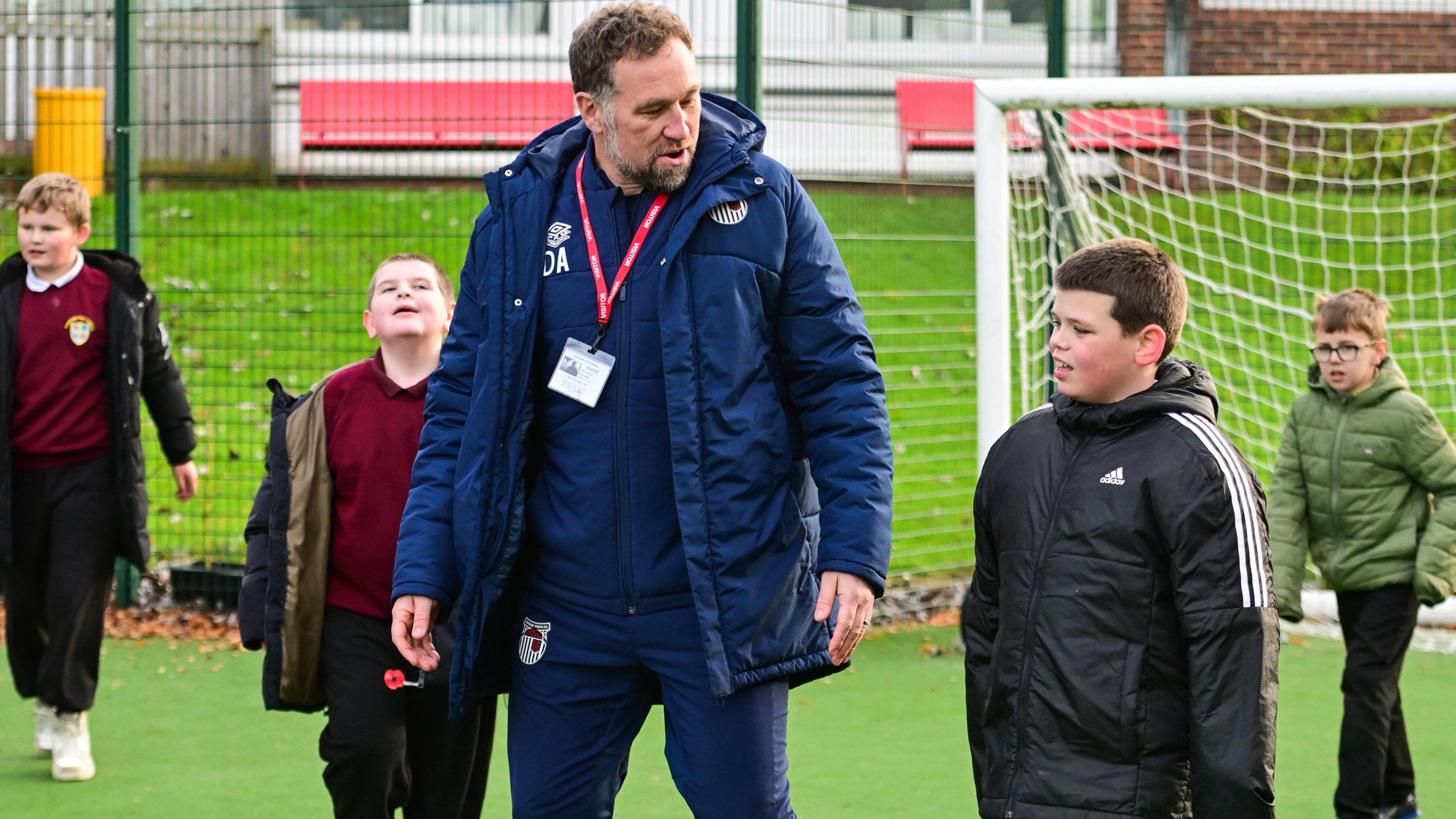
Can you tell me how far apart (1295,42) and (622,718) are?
27.9 ft

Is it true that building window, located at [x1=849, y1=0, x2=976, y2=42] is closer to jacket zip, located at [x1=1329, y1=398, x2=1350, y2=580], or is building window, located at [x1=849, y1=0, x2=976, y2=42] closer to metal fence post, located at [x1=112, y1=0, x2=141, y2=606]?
jacket zip, located at [x1=1329, y1=398, x2=1350, y2=580]

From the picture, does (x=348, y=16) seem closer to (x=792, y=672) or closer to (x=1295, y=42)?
(x=1295, y=42)

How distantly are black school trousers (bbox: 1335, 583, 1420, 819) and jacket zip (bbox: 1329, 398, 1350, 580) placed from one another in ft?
0.70

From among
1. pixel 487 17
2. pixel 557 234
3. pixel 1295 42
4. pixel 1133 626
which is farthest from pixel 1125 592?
pixel 1295 42

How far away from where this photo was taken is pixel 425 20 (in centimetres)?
831

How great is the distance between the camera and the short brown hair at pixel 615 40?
291 centimetres

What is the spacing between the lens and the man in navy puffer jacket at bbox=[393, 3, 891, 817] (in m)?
2.88

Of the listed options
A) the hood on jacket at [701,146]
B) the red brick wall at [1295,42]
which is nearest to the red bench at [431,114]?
the red brick wall at [1295,42]

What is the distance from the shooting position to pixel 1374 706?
4.55 meters

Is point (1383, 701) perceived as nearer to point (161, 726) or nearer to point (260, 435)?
point (161, 726)

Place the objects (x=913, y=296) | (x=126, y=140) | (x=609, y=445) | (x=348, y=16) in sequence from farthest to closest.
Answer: (x=348, y=16)
(x=913, y=296)
(x=126, y=140)
(x=609, y=445)

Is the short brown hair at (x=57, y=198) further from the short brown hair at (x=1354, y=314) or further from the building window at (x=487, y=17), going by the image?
the short brown hair at (x=1354, y=314)

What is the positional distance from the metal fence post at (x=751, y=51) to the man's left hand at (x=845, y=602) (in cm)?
407

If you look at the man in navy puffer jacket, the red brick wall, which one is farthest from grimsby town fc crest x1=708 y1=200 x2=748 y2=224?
the red brick wall
